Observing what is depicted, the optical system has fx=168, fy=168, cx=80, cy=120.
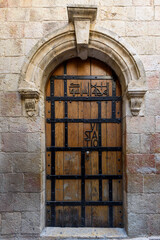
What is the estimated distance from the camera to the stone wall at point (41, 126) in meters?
2.19

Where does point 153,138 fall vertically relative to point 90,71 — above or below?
below

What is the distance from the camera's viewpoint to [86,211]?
241 cm

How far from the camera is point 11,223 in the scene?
2.18m

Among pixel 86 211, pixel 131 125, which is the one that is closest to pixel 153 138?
pixel 131 125

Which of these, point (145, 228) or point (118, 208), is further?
point (118, 208)

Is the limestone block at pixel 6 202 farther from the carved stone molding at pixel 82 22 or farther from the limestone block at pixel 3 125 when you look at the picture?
the carved stone molding at pixel 82 22

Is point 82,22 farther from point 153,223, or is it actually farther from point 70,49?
point 153,223

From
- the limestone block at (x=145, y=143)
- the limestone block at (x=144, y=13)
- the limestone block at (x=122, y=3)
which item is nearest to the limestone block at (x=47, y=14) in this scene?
the limestone block at (x=122, y=3)

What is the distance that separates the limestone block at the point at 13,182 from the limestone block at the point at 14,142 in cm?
33

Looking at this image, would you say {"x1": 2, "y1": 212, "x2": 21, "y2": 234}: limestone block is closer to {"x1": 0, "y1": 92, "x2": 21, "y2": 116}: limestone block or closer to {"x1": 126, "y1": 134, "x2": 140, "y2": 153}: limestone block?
{"x1": 0, "y1": 92, "x2": 21, "y2": 116}: limestone block

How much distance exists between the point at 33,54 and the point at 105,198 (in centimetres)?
223

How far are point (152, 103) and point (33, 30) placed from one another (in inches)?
73.8

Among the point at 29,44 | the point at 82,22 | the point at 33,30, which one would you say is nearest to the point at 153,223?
the point at 82,22

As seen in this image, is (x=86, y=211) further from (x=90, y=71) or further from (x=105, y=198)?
(x=90, y=71)
